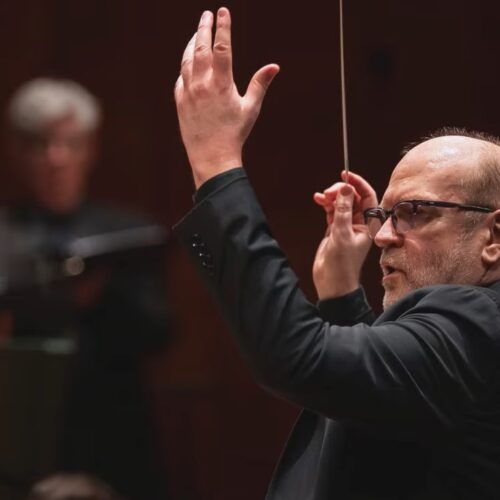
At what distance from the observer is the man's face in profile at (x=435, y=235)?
1.44m

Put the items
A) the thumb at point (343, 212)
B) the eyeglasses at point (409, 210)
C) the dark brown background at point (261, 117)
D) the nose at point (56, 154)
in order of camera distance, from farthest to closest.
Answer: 1. the nose at point (56, 154)
2. the dark brown background at point (261, 117)
3. the thumb at point (343, 212)
4. the eyeglasses at point (409, 210)

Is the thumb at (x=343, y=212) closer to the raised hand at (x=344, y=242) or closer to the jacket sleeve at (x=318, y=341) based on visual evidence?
the raised hand at (x=344, y=242)

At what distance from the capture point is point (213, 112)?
1.30 metres

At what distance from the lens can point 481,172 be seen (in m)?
1.46

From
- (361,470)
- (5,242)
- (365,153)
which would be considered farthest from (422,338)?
(5,242)

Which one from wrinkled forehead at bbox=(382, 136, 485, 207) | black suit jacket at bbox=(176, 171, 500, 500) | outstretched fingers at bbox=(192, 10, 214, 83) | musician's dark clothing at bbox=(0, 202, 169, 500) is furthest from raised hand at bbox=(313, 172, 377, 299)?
musician's dark clothing at bbox=(0, 202, 169, 500)

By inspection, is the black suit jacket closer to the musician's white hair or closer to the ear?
the ear

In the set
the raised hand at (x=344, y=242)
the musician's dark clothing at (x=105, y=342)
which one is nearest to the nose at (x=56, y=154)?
the musician's dark clothing at (x=105, y=342)

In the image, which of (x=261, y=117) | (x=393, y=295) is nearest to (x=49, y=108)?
(x=261, y=117)

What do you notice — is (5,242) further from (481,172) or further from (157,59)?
(481,172)

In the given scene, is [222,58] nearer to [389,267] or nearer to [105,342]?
[389,267]

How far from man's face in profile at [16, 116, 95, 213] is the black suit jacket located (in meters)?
1.98

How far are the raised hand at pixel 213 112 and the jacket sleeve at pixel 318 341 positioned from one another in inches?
1.3

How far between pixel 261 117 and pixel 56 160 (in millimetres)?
577
